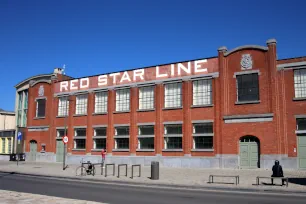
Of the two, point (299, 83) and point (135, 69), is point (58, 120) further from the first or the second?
point (299, 83)

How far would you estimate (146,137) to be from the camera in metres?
35.2

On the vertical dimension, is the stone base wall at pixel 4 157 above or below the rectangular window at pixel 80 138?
below

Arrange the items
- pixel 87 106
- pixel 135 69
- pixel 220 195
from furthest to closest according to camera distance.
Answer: pixel 87 106, pixel 135 69, pixel 220 195

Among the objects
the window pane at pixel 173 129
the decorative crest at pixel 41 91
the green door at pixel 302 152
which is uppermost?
the decorative crest at pixel 41 91

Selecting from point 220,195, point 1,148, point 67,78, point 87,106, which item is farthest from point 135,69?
point 1,148

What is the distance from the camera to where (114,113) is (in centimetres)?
3812

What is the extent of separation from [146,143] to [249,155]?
1128cm

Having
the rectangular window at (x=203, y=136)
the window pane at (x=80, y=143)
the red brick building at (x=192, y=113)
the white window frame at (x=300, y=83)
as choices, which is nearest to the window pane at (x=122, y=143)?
the red brick building at (x=192, y=113)

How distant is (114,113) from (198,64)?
11.7 m

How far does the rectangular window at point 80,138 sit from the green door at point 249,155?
19724mm

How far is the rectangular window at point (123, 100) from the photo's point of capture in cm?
3766

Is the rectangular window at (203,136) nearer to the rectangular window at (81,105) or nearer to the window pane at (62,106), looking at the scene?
the rectangular window at (81,105)

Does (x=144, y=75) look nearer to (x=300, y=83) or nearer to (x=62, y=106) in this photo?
(x=62, y=106)

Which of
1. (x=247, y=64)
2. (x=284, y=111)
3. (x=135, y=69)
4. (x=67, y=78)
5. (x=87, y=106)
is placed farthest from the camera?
(x=67, y=78)
